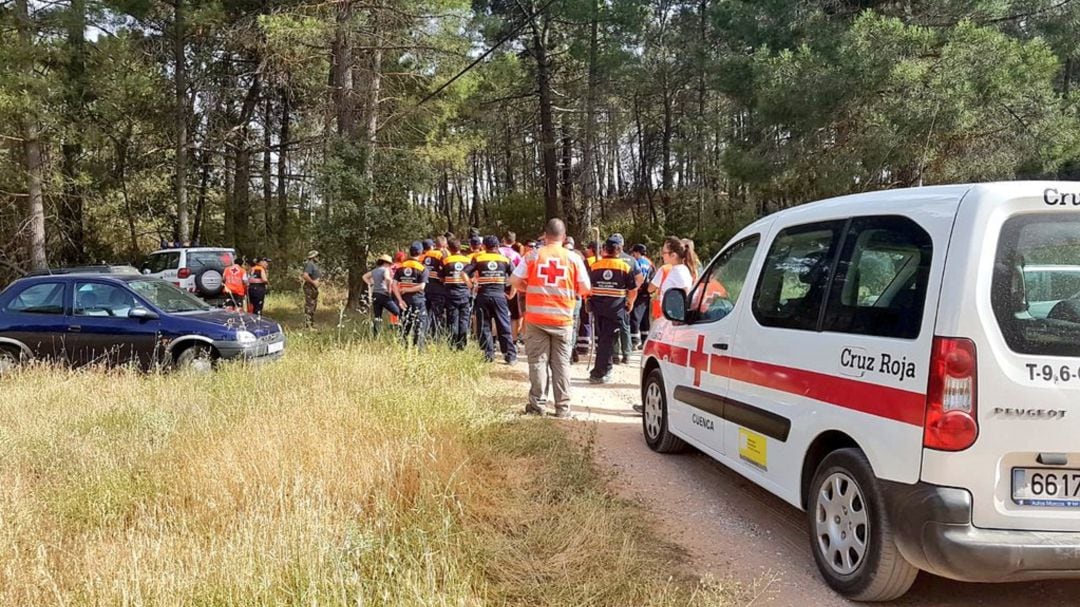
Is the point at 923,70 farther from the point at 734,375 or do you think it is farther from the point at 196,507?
the point at 196,507

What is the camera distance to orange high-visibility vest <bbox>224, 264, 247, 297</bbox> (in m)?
13.7

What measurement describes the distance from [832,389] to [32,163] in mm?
20029

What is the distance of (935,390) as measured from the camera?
8.77 ft

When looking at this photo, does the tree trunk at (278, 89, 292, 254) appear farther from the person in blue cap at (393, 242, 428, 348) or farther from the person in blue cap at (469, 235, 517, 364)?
the person in blue cap at (469, 235, 517, 364)

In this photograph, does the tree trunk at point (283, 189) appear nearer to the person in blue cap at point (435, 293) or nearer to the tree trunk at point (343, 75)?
the tree trunk at point (343, 75)

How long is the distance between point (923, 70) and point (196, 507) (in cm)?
1423

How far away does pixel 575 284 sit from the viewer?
21.5ft

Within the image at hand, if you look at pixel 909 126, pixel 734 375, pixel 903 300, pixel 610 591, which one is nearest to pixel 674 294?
pixel 734 375

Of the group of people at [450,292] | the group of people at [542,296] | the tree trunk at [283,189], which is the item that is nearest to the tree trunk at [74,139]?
the tree trunk at [283,189]

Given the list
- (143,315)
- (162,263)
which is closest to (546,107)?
(162,263)

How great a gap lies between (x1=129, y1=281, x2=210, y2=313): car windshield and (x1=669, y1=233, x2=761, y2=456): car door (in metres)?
6.85

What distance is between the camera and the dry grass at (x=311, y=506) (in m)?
2.88

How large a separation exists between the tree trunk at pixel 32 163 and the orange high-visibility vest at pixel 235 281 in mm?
5892

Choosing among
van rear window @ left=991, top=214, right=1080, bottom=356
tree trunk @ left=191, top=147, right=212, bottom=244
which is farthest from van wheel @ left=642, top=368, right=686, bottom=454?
tree trunk @ left=191, top=147, right=212, bottom=244
